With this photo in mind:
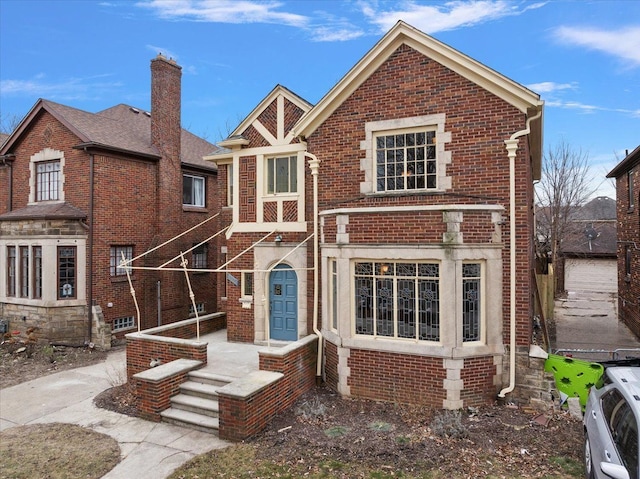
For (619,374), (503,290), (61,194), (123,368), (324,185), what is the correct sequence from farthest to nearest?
1. (61,194)
2. (123,368)
3. (324,185)
4. (503,290)
5. (619,374)

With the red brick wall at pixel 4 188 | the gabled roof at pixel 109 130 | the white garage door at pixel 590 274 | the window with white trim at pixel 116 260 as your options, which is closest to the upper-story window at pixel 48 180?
the gabled roof at pixel 109 130

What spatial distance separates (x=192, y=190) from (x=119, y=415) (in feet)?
37.4

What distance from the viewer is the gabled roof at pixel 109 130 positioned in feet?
49.8

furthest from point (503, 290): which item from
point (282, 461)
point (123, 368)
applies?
point (123, 368)

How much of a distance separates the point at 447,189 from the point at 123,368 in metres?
10.2

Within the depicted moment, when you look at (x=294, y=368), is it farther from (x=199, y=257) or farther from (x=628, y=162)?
(x=628, y=162)

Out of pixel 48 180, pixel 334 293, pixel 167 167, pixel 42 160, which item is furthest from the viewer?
pixel 167 167

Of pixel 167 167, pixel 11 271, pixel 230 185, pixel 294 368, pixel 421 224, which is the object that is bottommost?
pixel 294 368

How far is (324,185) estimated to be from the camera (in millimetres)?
10469

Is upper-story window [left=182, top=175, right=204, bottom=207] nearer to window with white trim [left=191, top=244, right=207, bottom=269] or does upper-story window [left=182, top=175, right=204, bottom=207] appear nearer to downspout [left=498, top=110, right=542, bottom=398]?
window with white trim [left=191, top=244, right=207, bottom=269]

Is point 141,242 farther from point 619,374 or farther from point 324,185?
point 619,374

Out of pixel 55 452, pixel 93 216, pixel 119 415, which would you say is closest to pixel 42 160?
pixel 93 216

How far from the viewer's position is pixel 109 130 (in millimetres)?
16516

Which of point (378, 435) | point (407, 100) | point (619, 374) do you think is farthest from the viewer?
point (407, 100)
